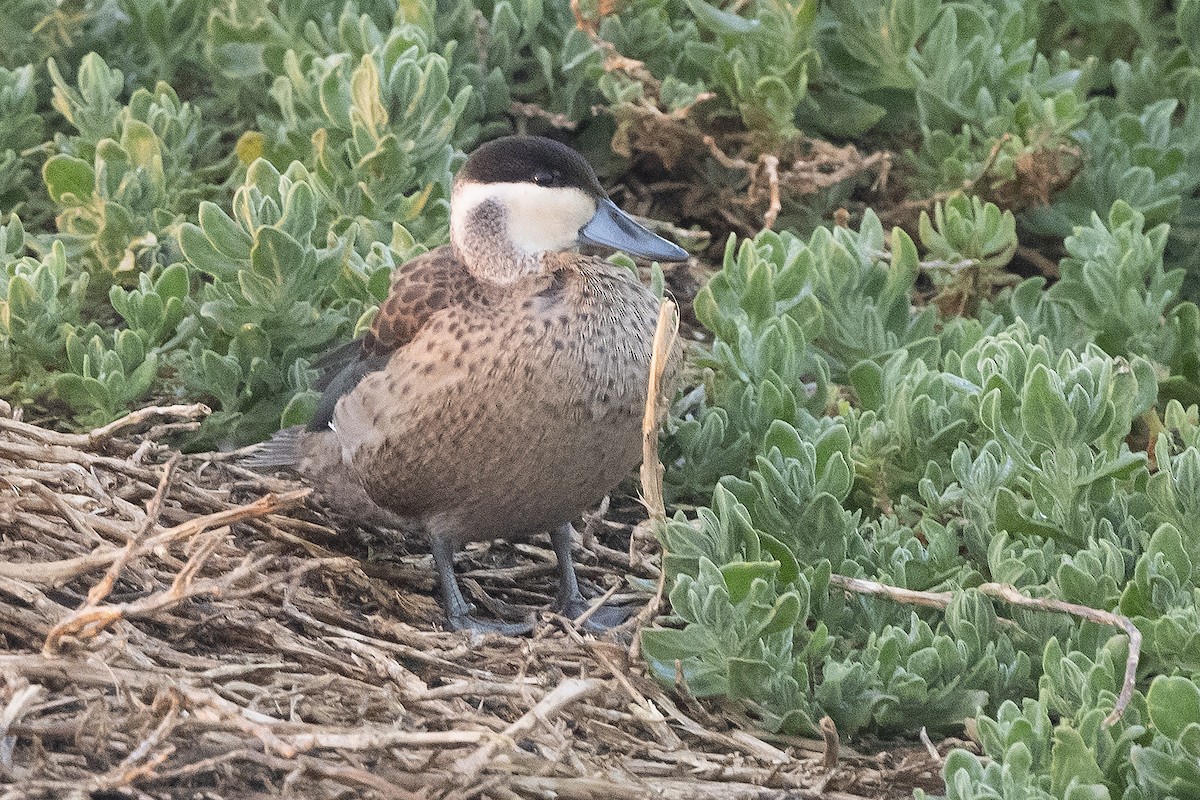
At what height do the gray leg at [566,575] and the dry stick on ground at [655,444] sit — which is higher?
the dry stick on ground at [655,444]

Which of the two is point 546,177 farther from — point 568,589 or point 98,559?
point 98,559

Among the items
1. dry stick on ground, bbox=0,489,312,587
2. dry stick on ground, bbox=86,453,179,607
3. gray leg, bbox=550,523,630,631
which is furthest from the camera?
gray leg, bbox=550,523,630,631

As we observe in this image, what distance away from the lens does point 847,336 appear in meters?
3.86

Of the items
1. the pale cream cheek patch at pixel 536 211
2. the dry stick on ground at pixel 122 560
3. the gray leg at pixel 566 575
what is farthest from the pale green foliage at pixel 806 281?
the dry stick on ground at pixel 122 560

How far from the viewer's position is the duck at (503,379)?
10.5 feet

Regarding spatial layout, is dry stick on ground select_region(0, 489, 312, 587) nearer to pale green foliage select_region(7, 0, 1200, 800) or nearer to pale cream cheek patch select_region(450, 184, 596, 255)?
pale green foliage select_region(7, 0, 1200, 800)

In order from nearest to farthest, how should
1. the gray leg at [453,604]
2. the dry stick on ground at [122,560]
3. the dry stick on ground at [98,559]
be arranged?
1. the dry stick on ground at [122,560]
2. the dry stick on ground at [98,559]
3. the gray leg at [453,604]

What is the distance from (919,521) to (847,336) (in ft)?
A: 2.00

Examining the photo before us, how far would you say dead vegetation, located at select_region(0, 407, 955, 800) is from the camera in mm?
2475

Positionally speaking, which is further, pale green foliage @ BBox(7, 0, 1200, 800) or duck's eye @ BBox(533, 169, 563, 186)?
duck's eye @ BBox(533, 169, 563, 186)

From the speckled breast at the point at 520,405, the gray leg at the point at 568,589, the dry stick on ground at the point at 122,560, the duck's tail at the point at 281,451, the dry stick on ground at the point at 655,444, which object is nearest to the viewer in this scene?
the dry stick on ground at the point at 122,560

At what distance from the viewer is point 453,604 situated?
3.41m

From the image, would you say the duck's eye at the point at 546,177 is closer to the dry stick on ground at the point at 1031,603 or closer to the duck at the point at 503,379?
the duck at the point at 503,379

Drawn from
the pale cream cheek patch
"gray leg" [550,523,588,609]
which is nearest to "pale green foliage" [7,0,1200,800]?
"gray leg" [550,523,588,609]
